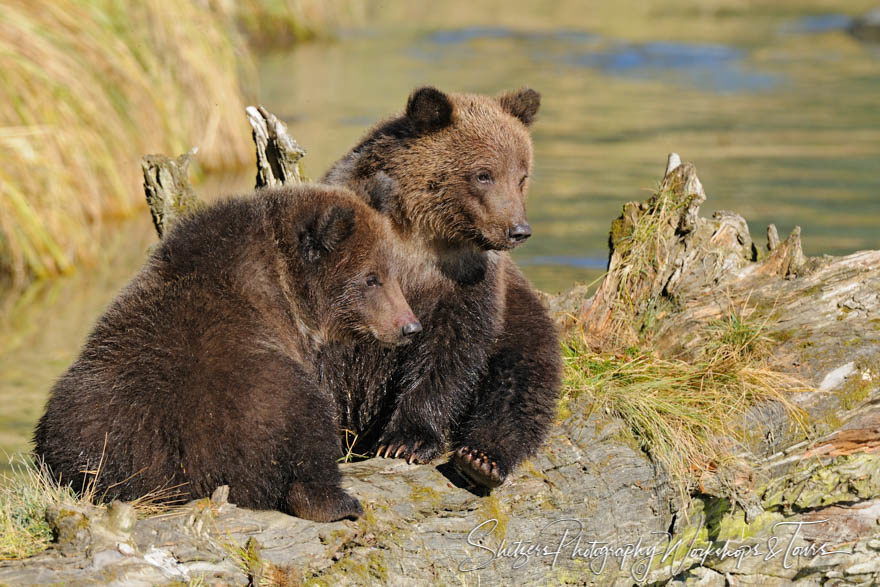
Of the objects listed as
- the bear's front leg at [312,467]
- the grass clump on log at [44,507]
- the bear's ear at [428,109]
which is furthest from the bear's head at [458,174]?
the grass clump on log at [44,507]

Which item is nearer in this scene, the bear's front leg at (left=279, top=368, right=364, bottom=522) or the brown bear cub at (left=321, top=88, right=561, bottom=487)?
the bear's front leg at (left=279, top=368, right=364, bottom=522)

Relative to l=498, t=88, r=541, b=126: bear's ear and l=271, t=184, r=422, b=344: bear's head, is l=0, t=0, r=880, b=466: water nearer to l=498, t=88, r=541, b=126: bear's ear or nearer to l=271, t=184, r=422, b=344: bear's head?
l=271, t=184, r=422, b=344: bear's head

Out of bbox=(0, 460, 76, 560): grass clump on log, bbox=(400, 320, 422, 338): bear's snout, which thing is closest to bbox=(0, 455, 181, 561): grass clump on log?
bbox=(0, 460, 76, 560): grass clump on log

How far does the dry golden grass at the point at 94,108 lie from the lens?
1300 centimetres

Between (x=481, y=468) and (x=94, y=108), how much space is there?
10.2 m

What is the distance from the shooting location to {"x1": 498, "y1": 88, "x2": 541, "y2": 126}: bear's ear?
6.73 metres

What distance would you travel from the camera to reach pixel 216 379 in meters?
4.88

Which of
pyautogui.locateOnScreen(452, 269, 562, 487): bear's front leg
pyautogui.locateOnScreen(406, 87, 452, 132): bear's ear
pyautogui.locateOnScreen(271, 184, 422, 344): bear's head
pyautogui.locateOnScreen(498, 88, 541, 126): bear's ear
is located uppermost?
pyautogui.locateOnScreen(498, 88, 541, 126): bear's ear

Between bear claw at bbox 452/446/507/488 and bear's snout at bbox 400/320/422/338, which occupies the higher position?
bear's snout at bbox 400/320/422/338

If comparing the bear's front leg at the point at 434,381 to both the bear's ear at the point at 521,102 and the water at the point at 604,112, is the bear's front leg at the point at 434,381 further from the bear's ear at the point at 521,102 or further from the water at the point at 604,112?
the water at the point at 604,112

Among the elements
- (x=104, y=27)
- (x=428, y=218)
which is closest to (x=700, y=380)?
(x=428, y=218)

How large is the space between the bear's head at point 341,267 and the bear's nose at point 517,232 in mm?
752

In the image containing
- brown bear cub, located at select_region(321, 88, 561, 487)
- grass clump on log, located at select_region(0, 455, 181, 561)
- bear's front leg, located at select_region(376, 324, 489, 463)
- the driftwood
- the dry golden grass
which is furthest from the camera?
the dry golden grass

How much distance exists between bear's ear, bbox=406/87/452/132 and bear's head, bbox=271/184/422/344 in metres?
0.74
